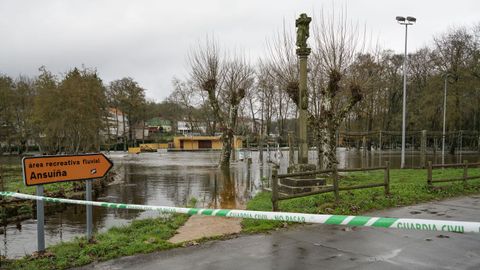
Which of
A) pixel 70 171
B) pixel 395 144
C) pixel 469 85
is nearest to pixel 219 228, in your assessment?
pixel 70 171

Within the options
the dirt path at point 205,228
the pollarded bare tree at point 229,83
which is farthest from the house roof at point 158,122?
the dirt path at point 205,228

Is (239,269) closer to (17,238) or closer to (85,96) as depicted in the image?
(17,238)

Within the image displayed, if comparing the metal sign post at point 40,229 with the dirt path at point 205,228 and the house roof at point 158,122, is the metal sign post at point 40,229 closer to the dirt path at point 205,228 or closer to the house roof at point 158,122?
the dirt path at point 205,228

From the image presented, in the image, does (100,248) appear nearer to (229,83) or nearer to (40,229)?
(40,229)

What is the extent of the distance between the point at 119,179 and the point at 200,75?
9.90m

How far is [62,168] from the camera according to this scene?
590 cm

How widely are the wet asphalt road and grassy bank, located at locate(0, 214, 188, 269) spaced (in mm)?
252

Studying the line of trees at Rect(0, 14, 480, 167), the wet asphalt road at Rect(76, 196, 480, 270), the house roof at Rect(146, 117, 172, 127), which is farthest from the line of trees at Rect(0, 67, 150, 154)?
the house roof at Rect(146, 117, 172, 127)

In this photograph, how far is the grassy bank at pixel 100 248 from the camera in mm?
5344

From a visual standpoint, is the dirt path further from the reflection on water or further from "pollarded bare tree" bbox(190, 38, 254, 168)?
"pollarded bare tree" bbox(190, 38, 254, 168)

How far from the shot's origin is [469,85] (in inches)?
1496

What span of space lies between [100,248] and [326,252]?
353 cm

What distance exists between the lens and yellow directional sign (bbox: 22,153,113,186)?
5.53 meters

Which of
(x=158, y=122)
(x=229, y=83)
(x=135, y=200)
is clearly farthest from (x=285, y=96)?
(x=158, y=122)
